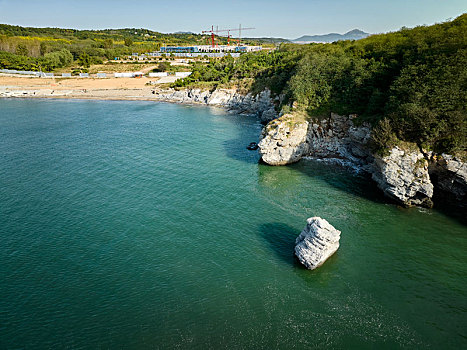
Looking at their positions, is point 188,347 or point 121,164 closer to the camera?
point 188,347

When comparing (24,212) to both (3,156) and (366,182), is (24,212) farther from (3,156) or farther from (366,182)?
(366,182)

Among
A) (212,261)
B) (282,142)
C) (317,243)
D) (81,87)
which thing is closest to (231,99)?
(282,142)

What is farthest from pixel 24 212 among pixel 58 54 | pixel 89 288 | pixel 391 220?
pixel 58 54

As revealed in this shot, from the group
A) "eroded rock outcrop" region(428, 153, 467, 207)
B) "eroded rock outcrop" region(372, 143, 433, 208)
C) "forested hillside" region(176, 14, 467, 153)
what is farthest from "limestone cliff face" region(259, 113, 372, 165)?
"eroded rock outcrop" region(428, 153, 467, 207)

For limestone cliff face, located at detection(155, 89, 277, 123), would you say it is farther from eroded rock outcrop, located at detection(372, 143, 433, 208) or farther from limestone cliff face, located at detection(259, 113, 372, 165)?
eroded rock outcrop, located at detection(372, 143, 433, 208)

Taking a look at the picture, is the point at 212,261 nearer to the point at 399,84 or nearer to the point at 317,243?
the point at 317,243
